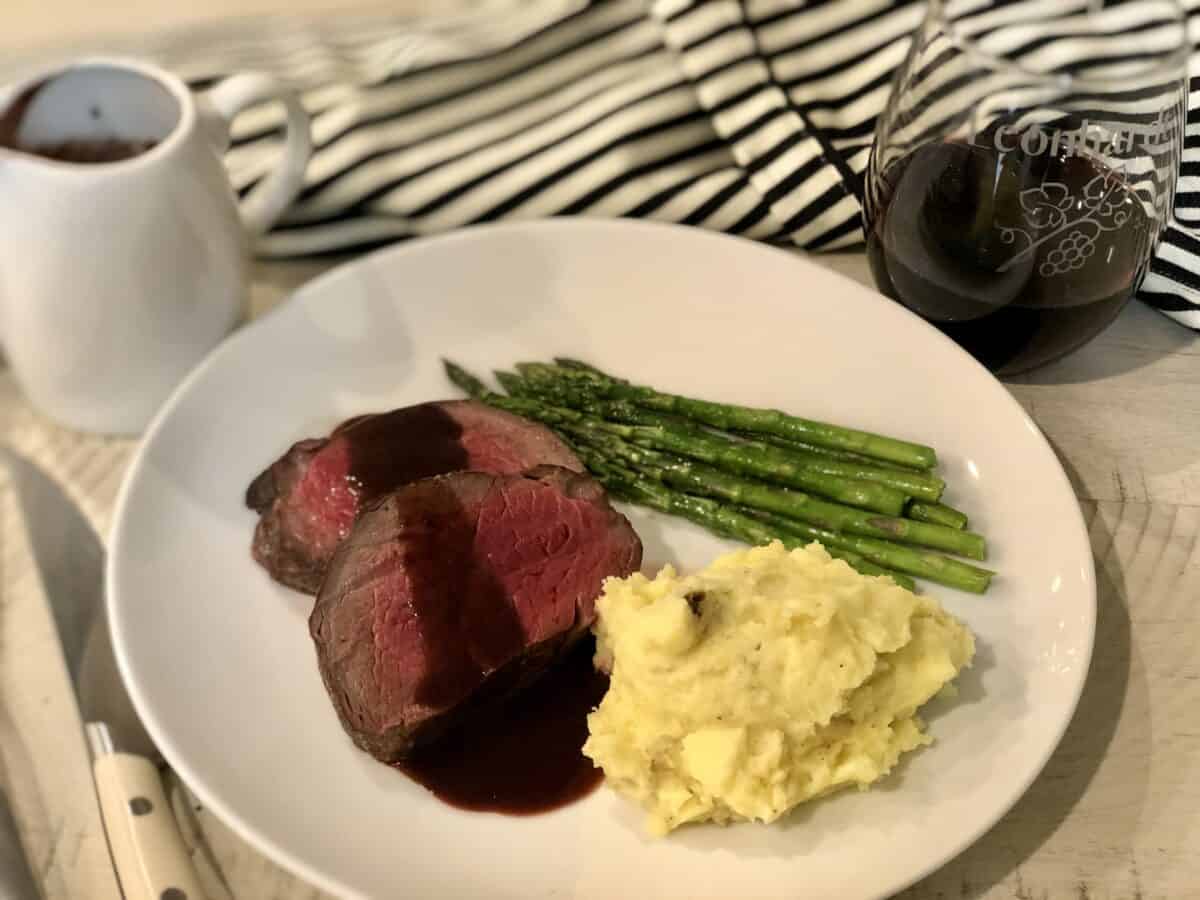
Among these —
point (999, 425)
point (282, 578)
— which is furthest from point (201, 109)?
point (999, 425)

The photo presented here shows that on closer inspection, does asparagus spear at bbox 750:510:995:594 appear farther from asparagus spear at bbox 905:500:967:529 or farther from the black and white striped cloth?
the black and white striped cloth

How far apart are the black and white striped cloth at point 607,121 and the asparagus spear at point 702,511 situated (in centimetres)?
59

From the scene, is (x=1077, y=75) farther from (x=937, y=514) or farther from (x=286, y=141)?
(x=286, y=141)

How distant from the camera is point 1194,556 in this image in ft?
5.57

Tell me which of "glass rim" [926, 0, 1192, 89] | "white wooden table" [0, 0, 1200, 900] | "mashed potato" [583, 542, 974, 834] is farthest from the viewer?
"glass rim" [926, 0, 1192, 89]

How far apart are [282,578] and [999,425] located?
1.04m

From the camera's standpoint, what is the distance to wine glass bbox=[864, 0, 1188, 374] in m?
1.58

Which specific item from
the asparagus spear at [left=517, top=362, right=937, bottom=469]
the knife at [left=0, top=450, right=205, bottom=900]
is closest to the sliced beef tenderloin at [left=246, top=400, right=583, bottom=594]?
the asparagus spear at [left=517, top=362, right=937, bottom=469]

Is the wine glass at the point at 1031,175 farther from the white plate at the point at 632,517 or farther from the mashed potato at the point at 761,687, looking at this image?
the mashed potato at the point at 761,687

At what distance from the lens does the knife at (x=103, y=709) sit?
1.33m

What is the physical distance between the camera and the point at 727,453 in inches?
67.7

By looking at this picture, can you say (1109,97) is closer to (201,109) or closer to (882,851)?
(882,851)

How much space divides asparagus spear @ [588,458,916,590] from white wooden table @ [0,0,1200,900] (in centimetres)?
34

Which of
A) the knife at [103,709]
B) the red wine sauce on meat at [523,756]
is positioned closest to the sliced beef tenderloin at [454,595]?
the red wine sauce on meat at [523,756]
